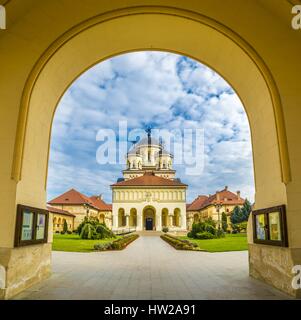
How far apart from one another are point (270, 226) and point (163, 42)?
578 cm

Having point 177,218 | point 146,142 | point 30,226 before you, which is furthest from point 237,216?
point 30,226

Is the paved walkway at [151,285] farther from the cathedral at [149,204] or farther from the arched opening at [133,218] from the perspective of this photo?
the arched opening at [133,218]

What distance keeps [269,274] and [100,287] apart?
415cm

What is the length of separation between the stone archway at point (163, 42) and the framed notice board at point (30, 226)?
0.18 m

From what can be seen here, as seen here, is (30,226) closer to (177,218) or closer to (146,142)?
(177,218)

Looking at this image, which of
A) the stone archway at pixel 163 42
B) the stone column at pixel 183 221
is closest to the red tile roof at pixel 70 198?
the stone column at pixel 183 221

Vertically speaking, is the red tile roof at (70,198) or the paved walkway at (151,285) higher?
the red tile roof at (70,198)

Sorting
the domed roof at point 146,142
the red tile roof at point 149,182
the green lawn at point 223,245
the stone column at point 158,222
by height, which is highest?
the domed roof at point 146,142

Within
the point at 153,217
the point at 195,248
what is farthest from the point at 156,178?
the point at 195,248

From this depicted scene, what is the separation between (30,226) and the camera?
22.8 ft

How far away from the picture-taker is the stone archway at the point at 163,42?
6.44 m

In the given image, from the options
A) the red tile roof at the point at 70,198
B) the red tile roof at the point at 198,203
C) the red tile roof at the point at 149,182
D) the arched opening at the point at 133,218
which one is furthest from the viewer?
the red tile roof at the point at 198,203
